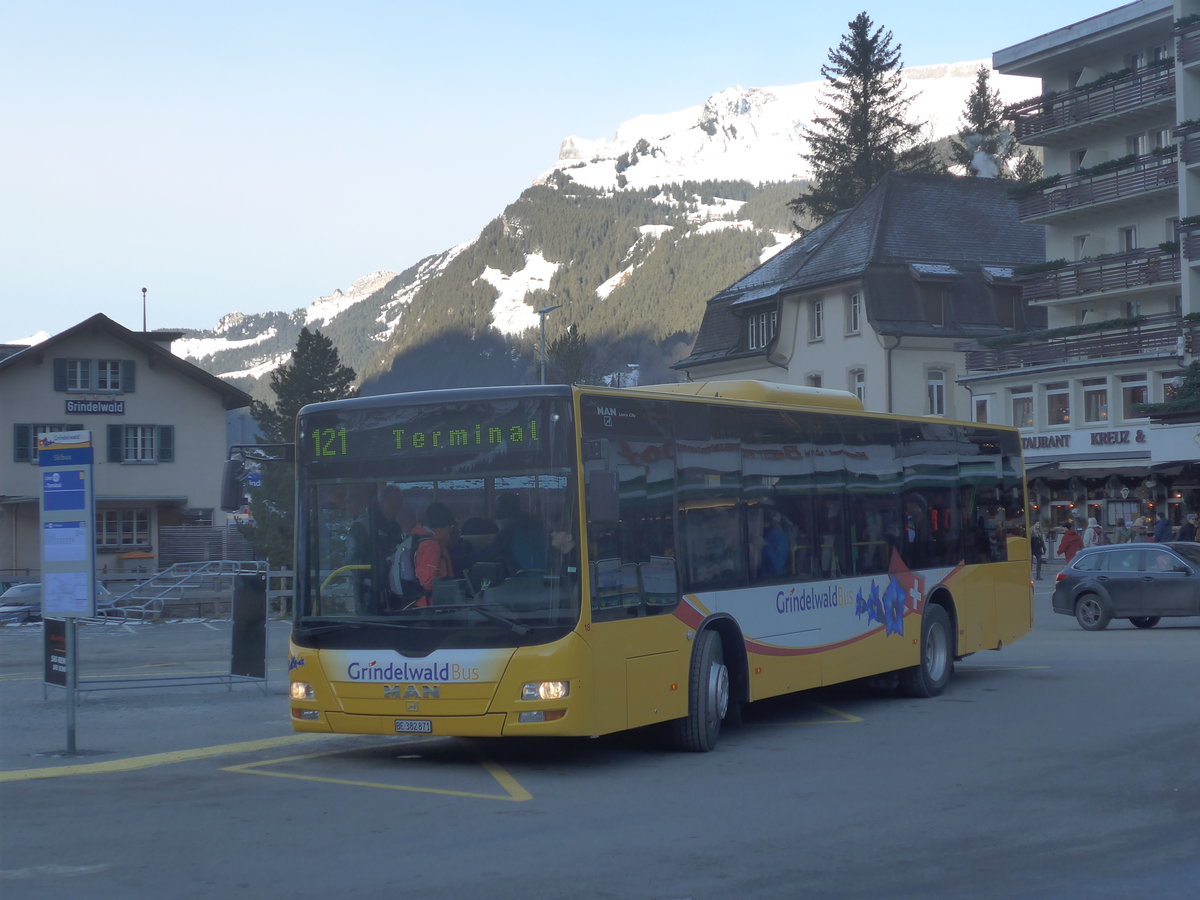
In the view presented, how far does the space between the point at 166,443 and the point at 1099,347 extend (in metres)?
35.6

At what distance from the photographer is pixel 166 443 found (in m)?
Answer: 64.5

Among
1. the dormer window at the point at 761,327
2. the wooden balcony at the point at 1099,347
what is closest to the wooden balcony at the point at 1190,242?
the wooden balcony at the point at 1099,347

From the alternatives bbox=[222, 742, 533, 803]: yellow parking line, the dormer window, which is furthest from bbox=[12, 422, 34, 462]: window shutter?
bbox=[222, 742, 533, 803]: yellow parking line

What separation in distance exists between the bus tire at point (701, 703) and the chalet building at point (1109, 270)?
1489 inches

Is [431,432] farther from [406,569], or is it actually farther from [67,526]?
[67,526]

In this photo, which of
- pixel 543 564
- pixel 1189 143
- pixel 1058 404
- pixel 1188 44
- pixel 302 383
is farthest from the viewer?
pixel 302 383

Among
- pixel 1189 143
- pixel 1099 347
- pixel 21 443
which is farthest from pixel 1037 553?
pixel 21 443

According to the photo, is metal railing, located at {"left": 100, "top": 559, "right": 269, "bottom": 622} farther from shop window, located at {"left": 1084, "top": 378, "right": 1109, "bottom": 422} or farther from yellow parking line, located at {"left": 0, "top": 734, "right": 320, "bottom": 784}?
shop window, located at {"left": 1084, "top": 378, "right": 1109, "bottom": 422}

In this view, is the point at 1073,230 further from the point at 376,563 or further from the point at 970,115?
the point at 376,563

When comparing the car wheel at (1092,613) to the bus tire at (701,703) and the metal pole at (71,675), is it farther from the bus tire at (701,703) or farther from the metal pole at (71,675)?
the metal pole at (71,675)

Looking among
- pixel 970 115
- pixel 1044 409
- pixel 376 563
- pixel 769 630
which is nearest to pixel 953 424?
pixel 769 630

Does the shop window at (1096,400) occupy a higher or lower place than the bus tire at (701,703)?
higher

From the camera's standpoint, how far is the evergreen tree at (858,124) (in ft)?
256

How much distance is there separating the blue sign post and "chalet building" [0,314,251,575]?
49731 mm
